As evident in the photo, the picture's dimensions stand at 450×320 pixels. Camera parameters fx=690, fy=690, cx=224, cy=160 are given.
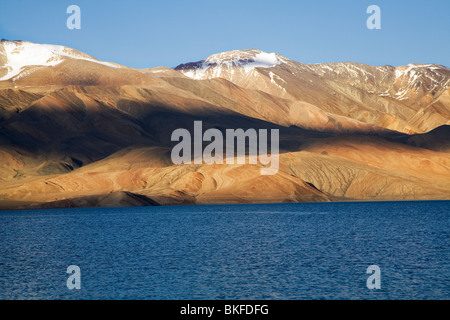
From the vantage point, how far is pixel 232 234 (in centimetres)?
7144

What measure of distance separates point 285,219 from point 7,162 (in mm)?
112473

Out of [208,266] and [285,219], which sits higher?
[285,219]

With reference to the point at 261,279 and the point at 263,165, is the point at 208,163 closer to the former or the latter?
the point at 263,165

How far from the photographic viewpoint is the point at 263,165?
16100 cm

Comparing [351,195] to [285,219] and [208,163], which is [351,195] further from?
[285,219]

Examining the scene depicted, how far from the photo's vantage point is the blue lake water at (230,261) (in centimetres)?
3728

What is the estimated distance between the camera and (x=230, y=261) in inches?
1911

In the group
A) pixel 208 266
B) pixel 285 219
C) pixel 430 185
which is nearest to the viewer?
pixel 208 266

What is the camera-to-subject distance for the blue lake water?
122ft

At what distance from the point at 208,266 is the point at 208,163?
121m

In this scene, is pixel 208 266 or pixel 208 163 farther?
pixel 208 163
